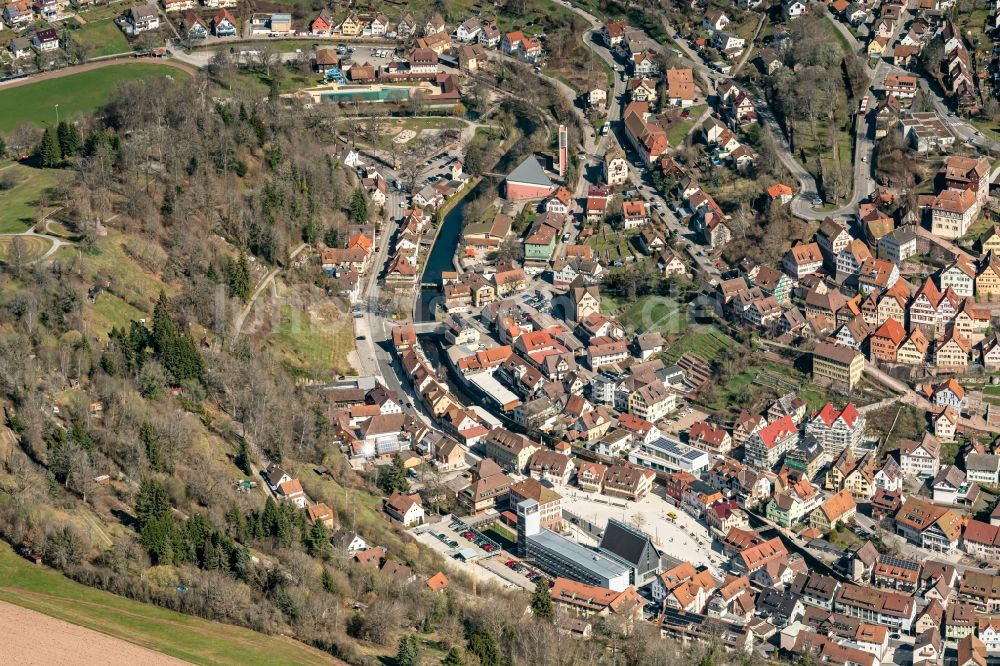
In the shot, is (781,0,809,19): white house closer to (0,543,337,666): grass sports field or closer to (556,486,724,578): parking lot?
(556,486,724,578): parking lot

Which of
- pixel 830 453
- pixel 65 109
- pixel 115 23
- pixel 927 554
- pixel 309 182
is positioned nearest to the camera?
pixel 927 554

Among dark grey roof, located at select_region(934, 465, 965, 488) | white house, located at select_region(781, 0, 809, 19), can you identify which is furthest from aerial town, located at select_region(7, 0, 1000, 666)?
white house, located at select_region(781, 0, 809, 19)

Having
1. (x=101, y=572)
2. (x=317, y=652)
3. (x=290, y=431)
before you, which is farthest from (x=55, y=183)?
(x=317, y=652)

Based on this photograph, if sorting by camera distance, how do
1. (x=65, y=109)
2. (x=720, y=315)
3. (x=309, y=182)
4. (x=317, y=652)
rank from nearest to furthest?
1. (x=317, y=652)
2. (x=720, y=315)
3. (x=309, y=182)
4. (x=65, y=109)

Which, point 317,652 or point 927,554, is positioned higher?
point 317,652

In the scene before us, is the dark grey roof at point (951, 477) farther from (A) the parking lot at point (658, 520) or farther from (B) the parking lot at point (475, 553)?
(B) the parking lot at point (475, 553)

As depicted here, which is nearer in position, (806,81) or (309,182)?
(309,182)

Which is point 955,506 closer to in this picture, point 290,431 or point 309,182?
point 290,431
